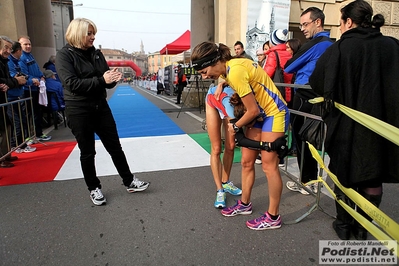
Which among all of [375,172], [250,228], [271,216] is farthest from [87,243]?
[375,172]

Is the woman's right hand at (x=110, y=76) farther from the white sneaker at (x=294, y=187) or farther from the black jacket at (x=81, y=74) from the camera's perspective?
the white sneaker at (x=294, y=187)

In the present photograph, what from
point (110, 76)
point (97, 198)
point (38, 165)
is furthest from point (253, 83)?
point (38, 165)

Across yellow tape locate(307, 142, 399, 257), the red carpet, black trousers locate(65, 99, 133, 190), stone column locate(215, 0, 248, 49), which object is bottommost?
the red carpet

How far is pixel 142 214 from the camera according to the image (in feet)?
9.86

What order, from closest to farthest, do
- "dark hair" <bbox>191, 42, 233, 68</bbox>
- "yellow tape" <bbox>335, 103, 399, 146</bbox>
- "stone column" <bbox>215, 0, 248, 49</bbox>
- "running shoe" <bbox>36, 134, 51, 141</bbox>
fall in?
"yellow tape" <bbox>335, 103, 399, 146</bbox>, "dark hair" <bbox>191, 42, 233, 68</bbox>, "running shoe" <bbox>36, 134, 51, 141</bbox>, "stone column" <bbox>215, 0, 248, 49</bbox>

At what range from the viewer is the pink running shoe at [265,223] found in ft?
8.72

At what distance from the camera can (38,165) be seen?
15.1 ft

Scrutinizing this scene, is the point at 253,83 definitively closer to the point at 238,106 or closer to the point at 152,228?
the point at 238,106

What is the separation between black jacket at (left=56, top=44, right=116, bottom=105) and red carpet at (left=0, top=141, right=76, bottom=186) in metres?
1.70

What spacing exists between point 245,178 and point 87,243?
161 cm

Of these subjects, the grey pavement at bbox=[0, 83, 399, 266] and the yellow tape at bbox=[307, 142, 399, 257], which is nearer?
the yellow tape at bbox=[307, 142, 399, 257]

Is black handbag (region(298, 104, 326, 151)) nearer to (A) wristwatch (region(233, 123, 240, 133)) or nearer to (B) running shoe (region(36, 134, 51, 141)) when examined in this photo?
(A) wristwatch (region(233, 123, 240, 133))

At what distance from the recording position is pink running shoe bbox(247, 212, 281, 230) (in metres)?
2.66

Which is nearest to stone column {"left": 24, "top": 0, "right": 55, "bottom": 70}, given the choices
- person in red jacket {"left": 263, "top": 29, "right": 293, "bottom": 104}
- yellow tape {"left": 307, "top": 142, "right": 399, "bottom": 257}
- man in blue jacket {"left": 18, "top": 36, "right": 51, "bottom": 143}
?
man in blue jacket {"left": 18, "top": 36, "right": 51, "bottom": 143}
